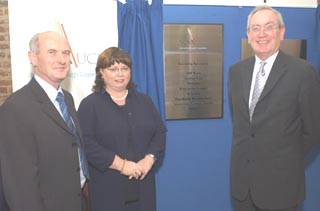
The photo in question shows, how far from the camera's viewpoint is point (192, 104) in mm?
3066

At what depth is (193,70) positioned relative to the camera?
9.96ft

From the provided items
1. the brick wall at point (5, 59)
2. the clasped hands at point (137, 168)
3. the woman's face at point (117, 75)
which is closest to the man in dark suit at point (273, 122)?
the clasped hands at point (137, 168)

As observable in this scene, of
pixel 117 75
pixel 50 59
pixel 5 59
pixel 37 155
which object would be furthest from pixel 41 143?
pixel 5 59

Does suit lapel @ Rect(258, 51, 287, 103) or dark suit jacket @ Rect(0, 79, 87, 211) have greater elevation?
suit lapel @ Rect(258, 51, 287, 103)

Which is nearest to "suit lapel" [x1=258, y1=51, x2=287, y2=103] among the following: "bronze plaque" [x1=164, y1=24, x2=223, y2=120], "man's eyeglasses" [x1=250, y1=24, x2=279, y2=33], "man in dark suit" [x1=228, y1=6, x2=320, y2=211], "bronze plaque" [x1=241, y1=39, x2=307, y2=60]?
"man in dark suit" [x1=228, y1=6, x2=320, y2=211]

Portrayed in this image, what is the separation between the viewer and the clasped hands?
6.90 feet

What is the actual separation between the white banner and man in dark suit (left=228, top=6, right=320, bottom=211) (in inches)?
49.5

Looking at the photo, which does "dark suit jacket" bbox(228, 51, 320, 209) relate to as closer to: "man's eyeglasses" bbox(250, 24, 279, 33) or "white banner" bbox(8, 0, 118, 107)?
"man's eyeglasses" bbox(250, 24, 279, 33)

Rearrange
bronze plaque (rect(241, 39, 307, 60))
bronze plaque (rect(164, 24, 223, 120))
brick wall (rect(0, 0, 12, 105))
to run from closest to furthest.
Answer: brick wall (rect(0, 0, 12, 105)) → bronze plaque (rect(164, 24, 223, 120)) → bronze plaque (rect(241, 39, 307, 60))

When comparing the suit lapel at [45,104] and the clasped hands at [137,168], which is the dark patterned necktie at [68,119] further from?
the clasped hands at [137,168]

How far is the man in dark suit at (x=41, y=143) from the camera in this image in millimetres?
1511

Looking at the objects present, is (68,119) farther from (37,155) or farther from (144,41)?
(144,41)

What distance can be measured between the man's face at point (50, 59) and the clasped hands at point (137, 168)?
68 centimetres

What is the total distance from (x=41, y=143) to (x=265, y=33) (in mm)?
1324
